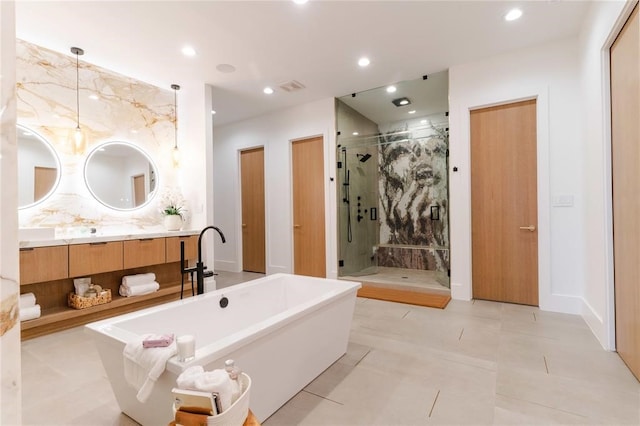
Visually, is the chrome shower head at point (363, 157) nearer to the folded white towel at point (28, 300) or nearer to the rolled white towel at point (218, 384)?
the folded white towel at point (28, 300)

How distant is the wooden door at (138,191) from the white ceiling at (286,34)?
4.54ft

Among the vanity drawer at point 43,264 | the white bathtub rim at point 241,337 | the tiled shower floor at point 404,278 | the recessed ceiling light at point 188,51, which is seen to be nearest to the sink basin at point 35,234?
the vanity drawer at point 43,264

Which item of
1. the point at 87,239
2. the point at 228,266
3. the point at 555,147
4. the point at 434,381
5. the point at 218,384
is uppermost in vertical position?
the point at 555,147

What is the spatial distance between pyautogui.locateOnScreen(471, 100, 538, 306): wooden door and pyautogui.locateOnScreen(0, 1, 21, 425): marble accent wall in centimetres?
421


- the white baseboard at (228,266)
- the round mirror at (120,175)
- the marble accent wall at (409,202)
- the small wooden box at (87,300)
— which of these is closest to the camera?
the small wooden box at (87,300)

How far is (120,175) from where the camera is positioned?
404 cm

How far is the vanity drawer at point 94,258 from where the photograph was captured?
9.96 ft

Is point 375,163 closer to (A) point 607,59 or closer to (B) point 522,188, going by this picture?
(B) point 522,188

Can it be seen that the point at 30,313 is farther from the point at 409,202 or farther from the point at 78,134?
the point at 409,202

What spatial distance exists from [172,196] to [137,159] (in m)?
0.68

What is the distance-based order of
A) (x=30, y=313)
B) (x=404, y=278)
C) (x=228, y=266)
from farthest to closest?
1. (x=228, y=266)
2. (x=404, y=278)
3. (x=30, y=313)

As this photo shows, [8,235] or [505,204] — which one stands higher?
[505,204]

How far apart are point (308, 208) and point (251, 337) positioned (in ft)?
12.9

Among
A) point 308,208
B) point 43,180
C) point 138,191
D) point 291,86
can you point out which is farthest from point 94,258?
point 291,86
